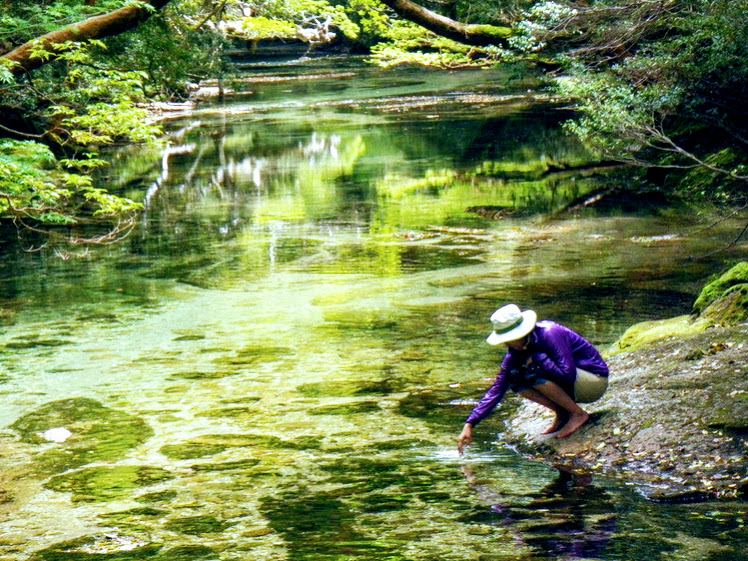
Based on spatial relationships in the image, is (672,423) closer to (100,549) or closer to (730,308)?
(730,308)

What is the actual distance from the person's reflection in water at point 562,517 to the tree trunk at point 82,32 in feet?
21.7

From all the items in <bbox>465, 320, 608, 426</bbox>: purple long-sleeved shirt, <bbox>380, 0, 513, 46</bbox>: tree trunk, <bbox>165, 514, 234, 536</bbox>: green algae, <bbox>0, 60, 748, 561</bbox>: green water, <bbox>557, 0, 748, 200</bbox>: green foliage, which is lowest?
<bbox>0, 60, 748, 561</bbox>: green water

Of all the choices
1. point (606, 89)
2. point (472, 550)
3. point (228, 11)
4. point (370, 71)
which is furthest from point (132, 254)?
point (370, 71)

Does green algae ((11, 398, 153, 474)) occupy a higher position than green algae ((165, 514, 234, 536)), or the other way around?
green algae ((165, 514, 234, 536))

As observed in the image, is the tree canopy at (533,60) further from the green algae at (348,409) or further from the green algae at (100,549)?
the green algae at (100,549)

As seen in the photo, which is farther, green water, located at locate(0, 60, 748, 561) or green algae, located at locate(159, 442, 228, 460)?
green algae, located at locate(159, 442, 228, 460)

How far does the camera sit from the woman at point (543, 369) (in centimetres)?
559

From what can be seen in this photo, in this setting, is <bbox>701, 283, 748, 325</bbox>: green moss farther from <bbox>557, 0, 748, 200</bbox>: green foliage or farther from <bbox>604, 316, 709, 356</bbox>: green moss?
<bbox>557, 0, 748, 200</bbox>: green foliage

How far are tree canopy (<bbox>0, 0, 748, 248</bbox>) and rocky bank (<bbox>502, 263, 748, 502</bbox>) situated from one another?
3.32 m

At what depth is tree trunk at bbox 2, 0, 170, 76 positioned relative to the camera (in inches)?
376

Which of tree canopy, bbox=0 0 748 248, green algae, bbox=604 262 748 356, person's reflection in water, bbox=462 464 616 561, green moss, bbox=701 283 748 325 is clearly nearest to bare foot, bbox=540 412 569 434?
person's reflection in water, bbox=462 464 616 561

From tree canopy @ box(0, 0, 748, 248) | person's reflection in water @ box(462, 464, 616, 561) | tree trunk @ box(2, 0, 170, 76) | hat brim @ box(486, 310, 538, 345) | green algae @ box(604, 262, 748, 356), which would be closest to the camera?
person's reflection in water @ box(462, 464, 616, 561)

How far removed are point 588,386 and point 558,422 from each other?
0.39 metres

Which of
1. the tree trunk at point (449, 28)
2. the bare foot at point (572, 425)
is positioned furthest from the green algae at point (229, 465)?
the tree trunk at point (449, 28)
